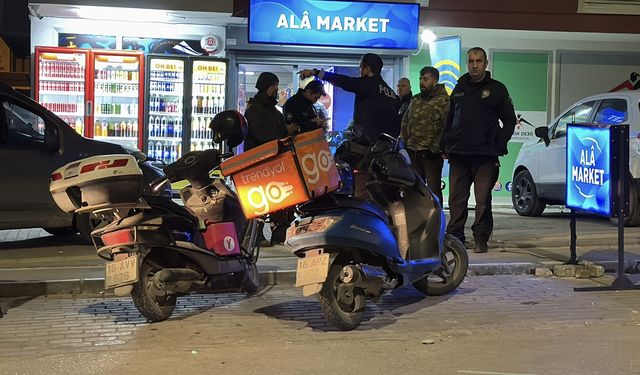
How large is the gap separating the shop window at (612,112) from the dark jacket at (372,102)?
4018 mm

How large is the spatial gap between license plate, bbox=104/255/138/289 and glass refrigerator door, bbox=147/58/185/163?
7122 mm

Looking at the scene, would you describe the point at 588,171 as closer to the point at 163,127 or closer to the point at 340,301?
the point at 340,301

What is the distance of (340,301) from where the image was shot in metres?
5.07

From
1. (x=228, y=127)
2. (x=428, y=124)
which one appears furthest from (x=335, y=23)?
(x=228, y=127)

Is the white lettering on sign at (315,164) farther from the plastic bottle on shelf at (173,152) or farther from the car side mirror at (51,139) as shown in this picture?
the plastic bottle on shelf at (173,152)

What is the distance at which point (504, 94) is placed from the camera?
304 inches

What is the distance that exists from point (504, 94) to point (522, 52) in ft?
18.3

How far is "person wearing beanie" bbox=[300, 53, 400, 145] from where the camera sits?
24.9 ft

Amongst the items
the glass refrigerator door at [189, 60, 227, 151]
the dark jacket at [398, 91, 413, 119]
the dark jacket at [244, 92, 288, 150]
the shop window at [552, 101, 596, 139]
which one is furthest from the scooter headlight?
the glass refrigerator door at [189, 60, 227, 151]

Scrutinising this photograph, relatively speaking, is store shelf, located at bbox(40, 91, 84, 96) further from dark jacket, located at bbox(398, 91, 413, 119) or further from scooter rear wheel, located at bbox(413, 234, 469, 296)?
Answer: scooter rear wheel, located at bbox(413, 234, 469, 296)

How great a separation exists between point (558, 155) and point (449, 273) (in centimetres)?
529

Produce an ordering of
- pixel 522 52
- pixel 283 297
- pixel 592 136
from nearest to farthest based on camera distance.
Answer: pixel 283 297 → pixel 592 136 → pixel 522 52

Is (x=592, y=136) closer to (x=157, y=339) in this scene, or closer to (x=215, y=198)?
(x=215, y=198)

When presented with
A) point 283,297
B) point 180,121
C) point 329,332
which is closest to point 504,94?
point 283,297
